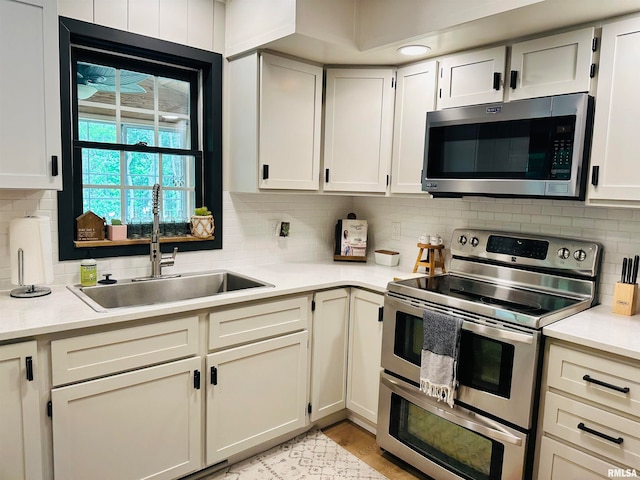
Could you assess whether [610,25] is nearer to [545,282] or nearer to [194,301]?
[545,282]

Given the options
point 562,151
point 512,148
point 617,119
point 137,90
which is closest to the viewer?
point 617,119

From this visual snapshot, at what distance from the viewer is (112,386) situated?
1805mm

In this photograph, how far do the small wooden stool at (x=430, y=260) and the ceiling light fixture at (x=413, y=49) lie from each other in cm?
109

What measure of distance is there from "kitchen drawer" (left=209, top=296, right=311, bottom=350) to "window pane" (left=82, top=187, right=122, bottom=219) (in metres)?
0.90

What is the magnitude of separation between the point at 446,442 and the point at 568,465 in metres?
0.53

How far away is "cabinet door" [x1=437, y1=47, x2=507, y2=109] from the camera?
7.20 ft

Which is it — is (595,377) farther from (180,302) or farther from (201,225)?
(201,225)

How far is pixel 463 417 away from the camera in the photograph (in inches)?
78.7

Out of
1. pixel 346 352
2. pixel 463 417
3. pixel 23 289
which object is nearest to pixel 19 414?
pixel 23 289

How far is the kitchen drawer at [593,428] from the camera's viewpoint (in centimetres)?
160

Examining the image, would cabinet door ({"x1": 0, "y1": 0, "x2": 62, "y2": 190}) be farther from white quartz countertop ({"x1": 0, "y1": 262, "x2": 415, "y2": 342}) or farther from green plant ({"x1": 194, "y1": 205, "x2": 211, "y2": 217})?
green plant ({"x1": 194, "y1": 205, "x2": 211, "y2": 217})

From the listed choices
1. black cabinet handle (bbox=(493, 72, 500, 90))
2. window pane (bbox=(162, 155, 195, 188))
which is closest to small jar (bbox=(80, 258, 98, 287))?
window pane (bbox=(162, 155, 195, 188))

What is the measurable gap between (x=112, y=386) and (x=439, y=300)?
4.76 ft

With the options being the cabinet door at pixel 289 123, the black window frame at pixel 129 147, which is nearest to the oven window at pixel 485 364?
the cabinet door at pixel 289 123
